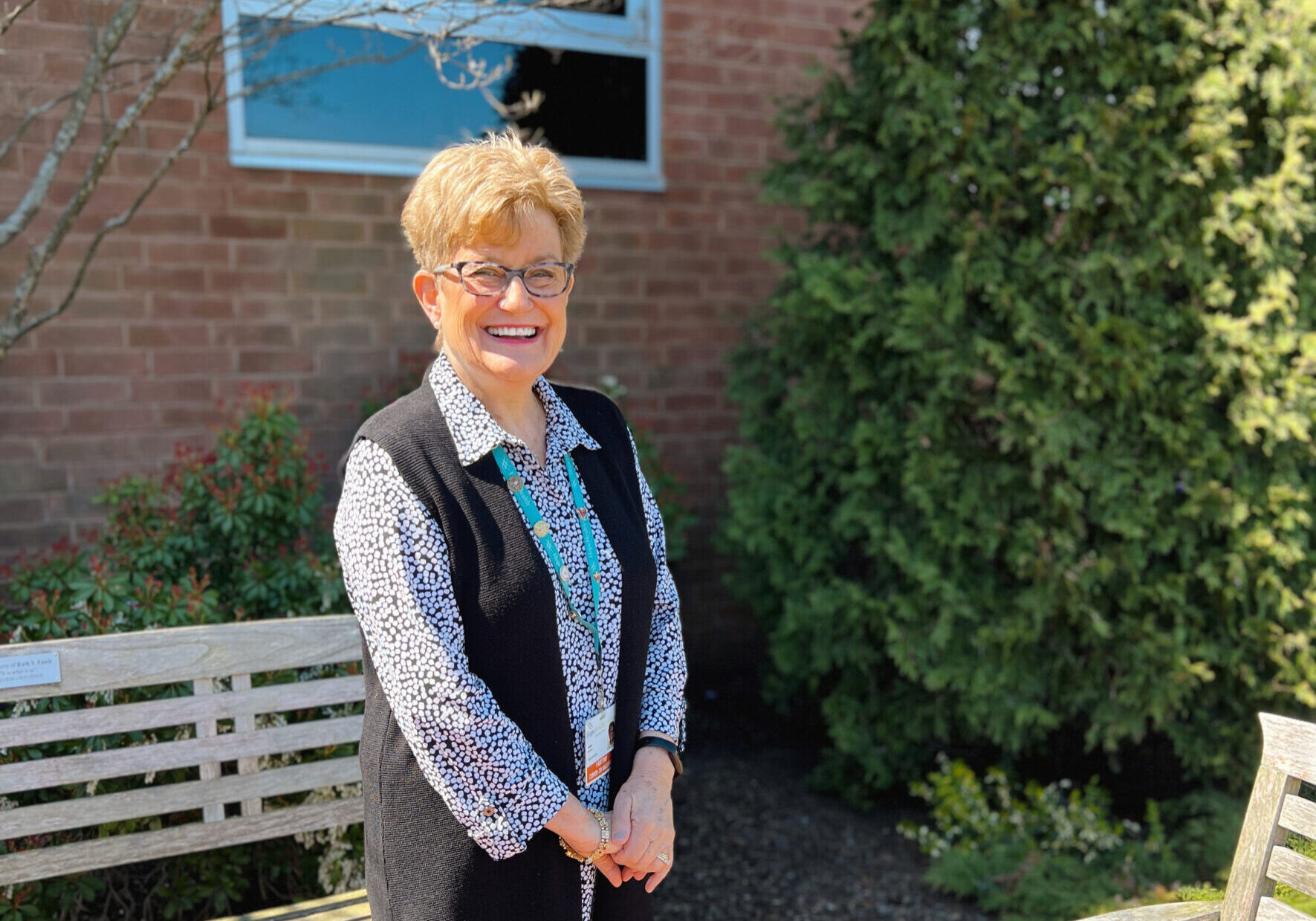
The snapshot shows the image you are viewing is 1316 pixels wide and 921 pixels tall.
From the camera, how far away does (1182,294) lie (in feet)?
13.4

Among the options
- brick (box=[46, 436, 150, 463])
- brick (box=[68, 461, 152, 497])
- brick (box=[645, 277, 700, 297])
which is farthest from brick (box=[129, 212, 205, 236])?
brick (box=[645, 277, 700, 297])

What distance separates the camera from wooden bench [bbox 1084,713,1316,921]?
2.17 meters

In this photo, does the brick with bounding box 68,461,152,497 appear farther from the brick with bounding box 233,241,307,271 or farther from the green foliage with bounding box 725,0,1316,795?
the green foliage with bounding box 725,0,1316,795

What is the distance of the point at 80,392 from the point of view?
4.23 meters

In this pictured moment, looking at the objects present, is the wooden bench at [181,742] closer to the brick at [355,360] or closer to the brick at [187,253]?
the brick at [355,360]

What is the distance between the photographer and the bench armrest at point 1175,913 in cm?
224

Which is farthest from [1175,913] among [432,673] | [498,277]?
[498,277]

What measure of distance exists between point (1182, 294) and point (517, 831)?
3.38 metres

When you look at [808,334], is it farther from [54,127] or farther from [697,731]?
[54,127]

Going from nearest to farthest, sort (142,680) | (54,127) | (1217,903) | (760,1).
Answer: (1217,903), (142,680), (54,127), (760,1)

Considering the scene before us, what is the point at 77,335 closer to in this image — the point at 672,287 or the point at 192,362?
the point at 192,362

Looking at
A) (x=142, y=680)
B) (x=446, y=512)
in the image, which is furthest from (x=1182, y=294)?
(x=142, y=680)

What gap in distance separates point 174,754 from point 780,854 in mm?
2281

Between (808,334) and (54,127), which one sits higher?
(54,127)
